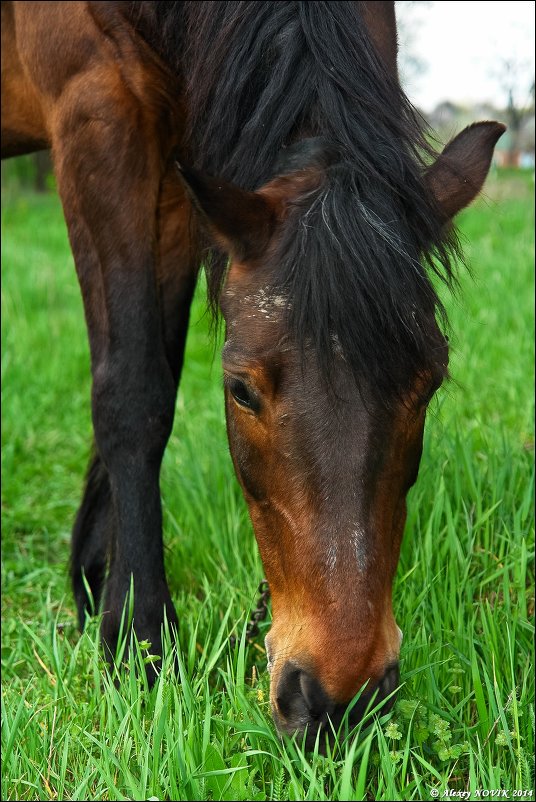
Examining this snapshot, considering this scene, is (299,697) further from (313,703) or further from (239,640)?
(239,640)

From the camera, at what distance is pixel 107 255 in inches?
95.5

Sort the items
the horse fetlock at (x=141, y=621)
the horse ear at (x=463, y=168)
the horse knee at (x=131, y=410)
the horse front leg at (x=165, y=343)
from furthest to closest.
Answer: the horse front leg at (x=165, y=343), the horse knee at (x=131, y=410), the horse fetlock at (x=141, y=621), the horse ear at (x=463, y=168)

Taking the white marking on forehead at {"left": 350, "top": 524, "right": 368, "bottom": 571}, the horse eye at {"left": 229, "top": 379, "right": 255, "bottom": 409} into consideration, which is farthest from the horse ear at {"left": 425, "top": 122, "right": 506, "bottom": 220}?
the white marking on forehead at {"left": 350, "top": 524, "right": 368, "bottom": 571}

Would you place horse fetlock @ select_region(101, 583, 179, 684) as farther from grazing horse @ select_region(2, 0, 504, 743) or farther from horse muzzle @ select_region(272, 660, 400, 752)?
horse muzzle @ select_region(272, 660, 400, 752)

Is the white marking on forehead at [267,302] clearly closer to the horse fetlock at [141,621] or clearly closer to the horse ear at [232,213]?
the horse ear at [232,213]

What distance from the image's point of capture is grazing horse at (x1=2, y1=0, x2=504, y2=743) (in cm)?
163

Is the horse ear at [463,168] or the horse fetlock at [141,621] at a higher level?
the horse ear at [463,168]

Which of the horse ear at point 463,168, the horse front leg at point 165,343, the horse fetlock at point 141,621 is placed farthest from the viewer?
the horse front leg at point 165,343

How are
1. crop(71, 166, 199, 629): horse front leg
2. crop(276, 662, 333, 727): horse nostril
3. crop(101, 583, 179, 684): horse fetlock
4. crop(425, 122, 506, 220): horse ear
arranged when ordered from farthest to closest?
1. crop(71, 166, 199, 629): horse front leg
2. crop(101, 583, 179, 684): horse fetlock
3. crop(425, 122, 506, 220): horse ear
4. crop(276, 662, 333, 727): horse nostril

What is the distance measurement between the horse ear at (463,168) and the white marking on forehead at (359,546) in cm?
79

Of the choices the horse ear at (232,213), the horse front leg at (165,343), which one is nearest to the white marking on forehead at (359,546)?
the horse ear at (232,213)

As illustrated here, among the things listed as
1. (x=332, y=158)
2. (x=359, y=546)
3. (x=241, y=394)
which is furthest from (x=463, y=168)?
(x=359, y=546)

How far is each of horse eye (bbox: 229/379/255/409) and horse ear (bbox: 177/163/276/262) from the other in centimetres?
28

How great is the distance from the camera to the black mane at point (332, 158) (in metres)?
1.67
